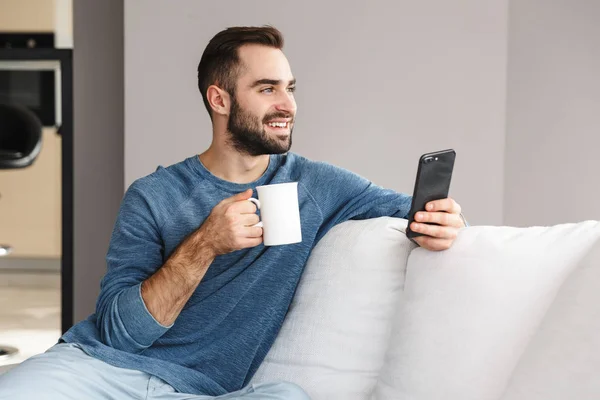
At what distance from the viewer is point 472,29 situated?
3107mm

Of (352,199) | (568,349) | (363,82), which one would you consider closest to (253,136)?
(352,199)

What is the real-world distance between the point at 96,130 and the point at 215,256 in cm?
180

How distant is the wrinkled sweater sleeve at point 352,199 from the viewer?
2.00 m

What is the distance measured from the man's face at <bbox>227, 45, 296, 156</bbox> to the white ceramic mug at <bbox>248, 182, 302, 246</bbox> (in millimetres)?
396

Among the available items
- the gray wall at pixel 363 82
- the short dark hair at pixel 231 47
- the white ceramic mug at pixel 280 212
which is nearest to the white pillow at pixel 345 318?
the white ceramic mug at pixel 280 212

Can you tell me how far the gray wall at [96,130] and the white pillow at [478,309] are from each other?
2.01m

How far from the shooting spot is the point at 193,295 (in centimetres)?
189

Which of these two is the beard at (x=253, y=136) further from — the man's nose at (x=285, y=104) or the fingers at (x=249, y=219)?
the fingers at (x=249, y=219)

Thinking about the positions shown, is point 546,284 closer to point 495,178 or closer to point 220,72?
point 220,72

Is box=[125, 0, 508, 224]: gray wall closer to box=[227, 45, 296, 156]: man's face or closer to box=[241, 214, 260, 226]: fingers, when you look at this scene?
box=[227, 45, 296, 156]: man's face

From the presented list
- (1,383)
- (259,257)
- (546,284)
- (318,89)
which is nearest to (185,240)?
(259,257)

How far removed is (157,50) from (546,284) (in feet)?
6.56

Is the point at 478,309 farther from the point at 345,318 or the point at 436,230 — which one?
the point at 345,318

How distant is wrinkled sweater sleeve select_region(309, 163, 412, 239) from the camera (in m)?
2.00
